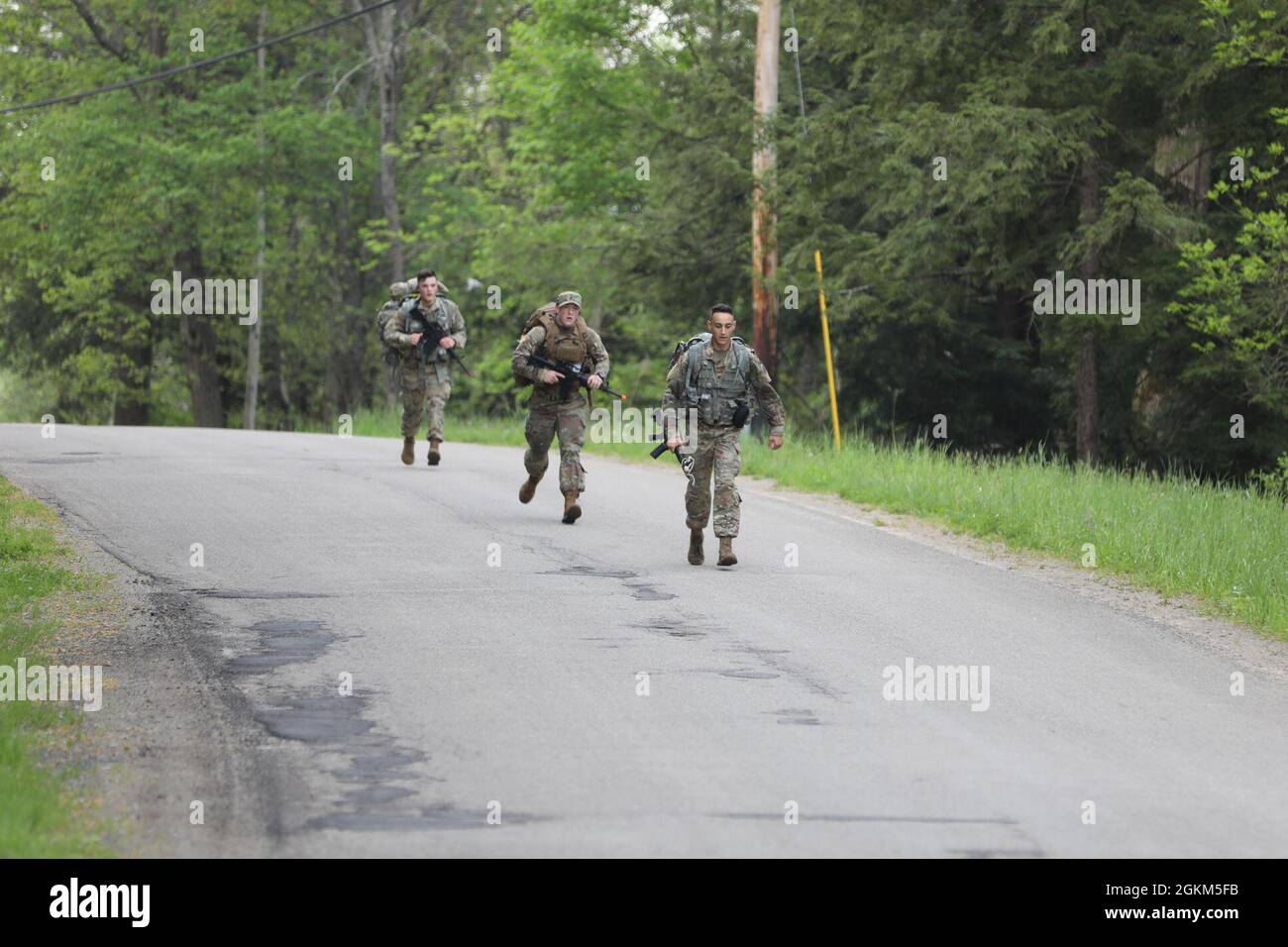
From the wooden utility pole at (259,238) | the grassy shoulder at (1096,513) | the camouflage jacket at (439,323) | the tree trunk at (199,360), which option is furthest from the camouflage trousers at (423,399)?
the tree trunk at (199,360)

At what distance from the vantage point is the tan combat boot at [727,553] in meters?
13.8

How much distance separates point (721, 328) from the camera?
1382 centimetres

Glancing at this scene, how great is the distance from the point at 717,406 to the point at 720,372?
0.25 metres

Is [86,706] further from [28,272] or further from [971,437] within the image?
[28,272]

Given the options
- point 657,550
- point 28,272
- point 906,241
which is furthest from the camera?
point 28,272

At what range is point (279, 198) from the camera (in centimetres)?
4691

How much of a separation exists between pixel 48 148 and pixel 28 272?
13.7ft

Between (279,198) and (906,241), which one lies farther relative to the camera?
(279,198)

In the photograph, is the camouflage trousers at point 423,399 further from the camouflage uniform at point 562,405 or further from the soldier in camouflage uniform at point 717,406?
the soldier in camouflage uniform at point 717,406

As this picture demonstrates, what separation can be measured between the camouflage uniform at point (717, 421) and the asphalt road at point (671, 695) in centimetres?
49

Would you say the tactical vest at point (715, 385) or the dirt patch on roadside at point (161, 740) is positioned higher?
the tactical vest at point (715, 385)

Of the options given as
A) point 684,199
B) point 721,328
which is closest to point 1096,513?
point 721,328

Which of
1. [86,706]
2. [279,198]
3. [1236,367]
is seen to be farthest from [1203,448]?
[279,198]

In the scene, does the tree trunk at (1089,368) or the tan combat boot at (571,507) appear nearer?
the tan combat boot at (571,507)
